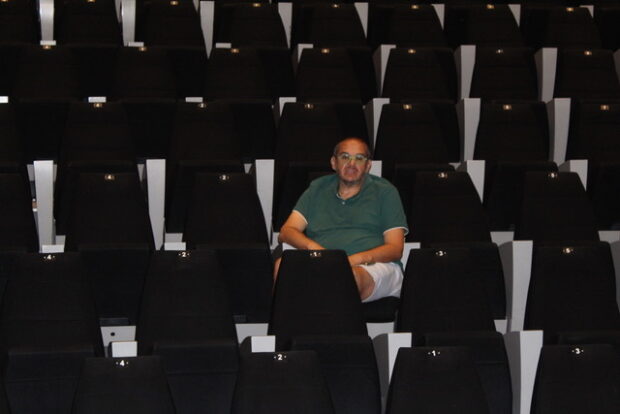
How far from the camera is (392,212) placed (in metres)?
2.21

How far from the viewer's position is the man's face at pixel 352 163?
2213 mm

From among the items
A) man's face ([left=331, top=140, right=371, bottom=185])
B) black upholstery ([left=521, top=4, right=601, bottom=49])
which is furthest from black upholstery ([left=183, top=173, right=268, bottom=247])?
black upholstery ([left=521, top=4, right=601, bottom=49])

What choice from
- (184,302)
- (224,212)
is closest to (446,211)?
(224,212)

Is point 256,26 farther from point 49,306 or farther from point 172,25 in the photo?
point 49,306

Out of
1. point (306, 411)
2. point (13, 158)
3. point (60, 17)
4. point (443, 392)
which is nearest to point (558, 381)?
point (443, 392)

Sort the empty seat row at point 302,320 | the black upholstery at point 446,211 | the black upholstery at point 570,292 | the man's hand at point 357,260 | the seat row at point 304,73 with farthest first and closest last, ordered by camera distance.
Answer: the seat row at point 304,73 < the black upholstery at point 446,211 < the man's hand at point 357,260 < the black upholstery at point 570,292 < the empty seat row at point 302,320

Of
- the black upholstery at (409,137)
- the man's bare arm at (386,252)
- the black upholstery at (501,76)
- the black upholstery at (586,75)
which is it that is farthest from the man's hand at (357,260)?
the black upholstery at (586,75)

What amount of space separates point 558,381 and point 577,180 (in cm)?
69

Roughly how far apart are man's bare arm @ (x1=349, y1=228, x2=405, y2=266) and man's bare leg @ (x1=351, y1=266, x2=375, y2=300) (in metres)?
0.06

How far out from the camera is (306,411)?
164 cm

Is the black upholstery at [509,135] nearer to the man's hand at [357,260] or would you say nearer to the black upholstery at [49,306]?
the man's hand at [357,260]

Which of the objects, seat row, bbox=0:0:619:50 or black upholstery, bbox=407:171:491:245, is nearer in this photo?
black upholstery, bbox=407:171:491:245

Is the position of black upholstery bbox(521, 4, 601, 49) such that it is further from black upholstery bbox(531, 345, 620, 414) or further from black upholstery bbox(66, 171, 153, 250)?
black upholstery bbox(531, 345, 620, 414)

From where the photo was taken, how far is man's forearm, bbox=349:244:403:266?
2139 millimetres
